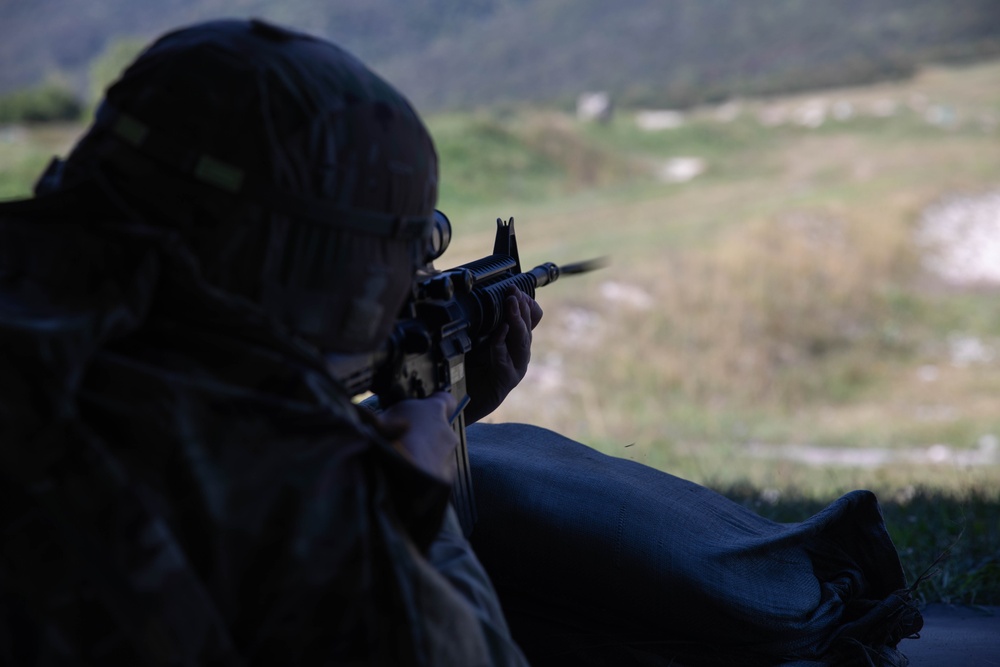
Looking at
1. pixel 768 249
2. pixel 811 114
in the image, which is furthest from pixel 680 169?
pixel 768 249

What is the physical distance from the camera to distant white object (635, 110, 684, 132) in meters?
24.9

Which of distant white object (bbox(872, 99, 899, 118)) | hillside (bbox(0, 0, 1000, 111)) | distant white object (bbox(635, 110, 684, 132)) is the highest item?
hillside (bbox(0, 0, 1000, 111))

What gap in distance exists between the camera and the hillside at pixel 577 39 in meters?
33.9

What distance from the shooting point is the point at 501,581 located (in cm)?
199

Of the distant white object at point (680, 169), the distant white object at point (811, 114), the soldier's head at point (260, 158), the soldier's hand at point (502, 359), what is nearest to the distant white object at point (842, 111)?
the distant white object at point (811, 114)

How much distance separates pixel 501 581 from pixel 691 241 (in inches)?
427

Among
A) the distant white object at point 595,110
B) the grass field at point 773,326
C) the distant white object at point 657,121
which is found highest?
the distant white object at point 595,110

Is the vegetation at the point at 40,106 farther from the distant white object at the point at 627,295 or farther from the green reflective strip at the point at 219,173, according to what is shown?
the green reflective strip at the point at 219,173

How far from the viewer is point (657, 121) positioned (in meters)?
25.6

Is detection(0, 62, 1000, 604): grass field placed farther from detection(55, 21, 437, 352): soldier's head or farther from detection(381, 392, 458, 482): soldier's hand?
detection(55, 21, 437, 352): soldier's head

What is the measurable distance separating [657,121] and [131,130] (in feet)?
83.2

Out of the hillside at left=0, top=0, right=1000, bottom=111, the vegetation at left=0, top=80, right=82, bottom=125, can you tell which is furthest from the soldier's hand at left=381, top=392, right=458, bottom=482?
the hillside at left=0, top=0, right=1000, bottom=111

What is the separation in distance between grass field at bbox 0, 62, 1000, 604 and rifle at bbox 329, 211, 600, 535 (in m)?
1.14

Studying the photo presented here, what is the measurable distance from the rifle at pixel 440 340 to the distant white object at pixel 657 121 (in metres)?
23.5
